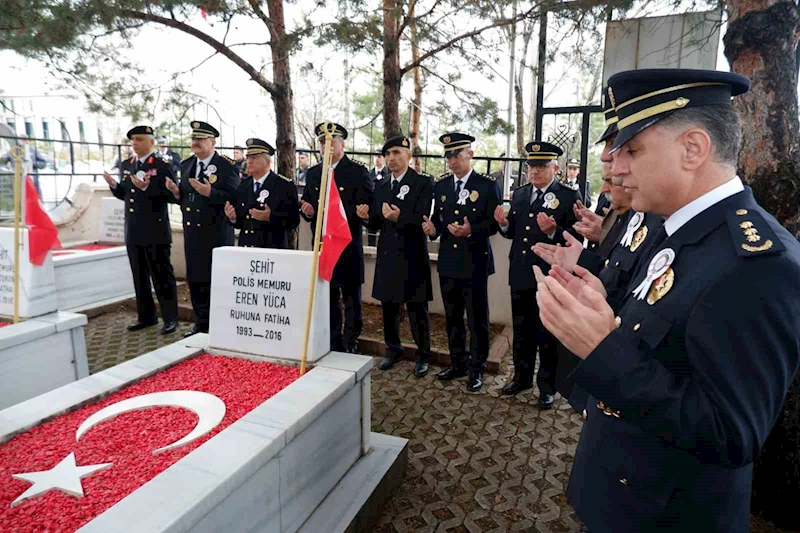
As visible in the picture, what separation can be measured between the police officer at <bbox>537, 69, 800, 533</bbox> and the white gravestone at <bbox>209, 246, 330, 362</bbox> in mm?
1982

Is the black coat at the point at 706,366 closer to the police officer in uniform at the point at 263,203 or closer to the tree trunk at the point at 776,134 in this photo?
the tree trunk at the point at 776,134

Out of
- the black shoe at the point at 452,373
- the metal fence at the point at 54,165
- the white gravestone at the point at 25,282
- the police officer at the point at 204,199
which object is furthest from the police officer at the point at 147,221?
the black shoe at the point at 452,373

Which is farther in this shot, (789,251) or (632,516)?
(632,516)

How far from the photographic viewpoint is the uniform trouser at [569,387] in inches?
66.7

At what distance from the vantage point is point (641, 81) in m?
Answer: 1.26

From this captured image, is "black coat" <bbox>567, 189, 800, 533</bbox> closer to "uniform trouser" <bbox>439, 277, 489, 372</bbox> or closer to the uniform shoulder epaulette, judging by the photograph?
the uniform shoulder epaulette

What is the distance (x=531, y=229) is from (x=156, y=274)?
171 inches

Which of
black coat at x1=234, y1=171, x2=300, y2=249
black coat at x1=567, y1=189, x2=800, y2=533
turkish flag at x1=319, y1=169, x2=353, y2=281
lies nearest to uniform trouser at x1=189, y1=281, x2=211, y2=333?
black coat at x1=234, y1=171, x2=300, y2=249

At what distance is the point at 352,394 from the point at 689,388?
207cm

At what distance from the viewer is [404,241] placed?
188 inches

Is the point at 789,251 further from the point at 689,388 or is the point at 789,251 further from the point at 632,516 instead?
the point at 632,516

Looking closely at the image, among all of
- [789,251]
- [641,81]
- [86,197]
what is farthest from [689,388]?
[86,197]

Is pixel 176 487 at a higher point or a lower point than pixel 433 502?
higher

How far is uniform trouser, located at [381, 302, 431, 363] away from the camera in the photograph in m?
4.89
